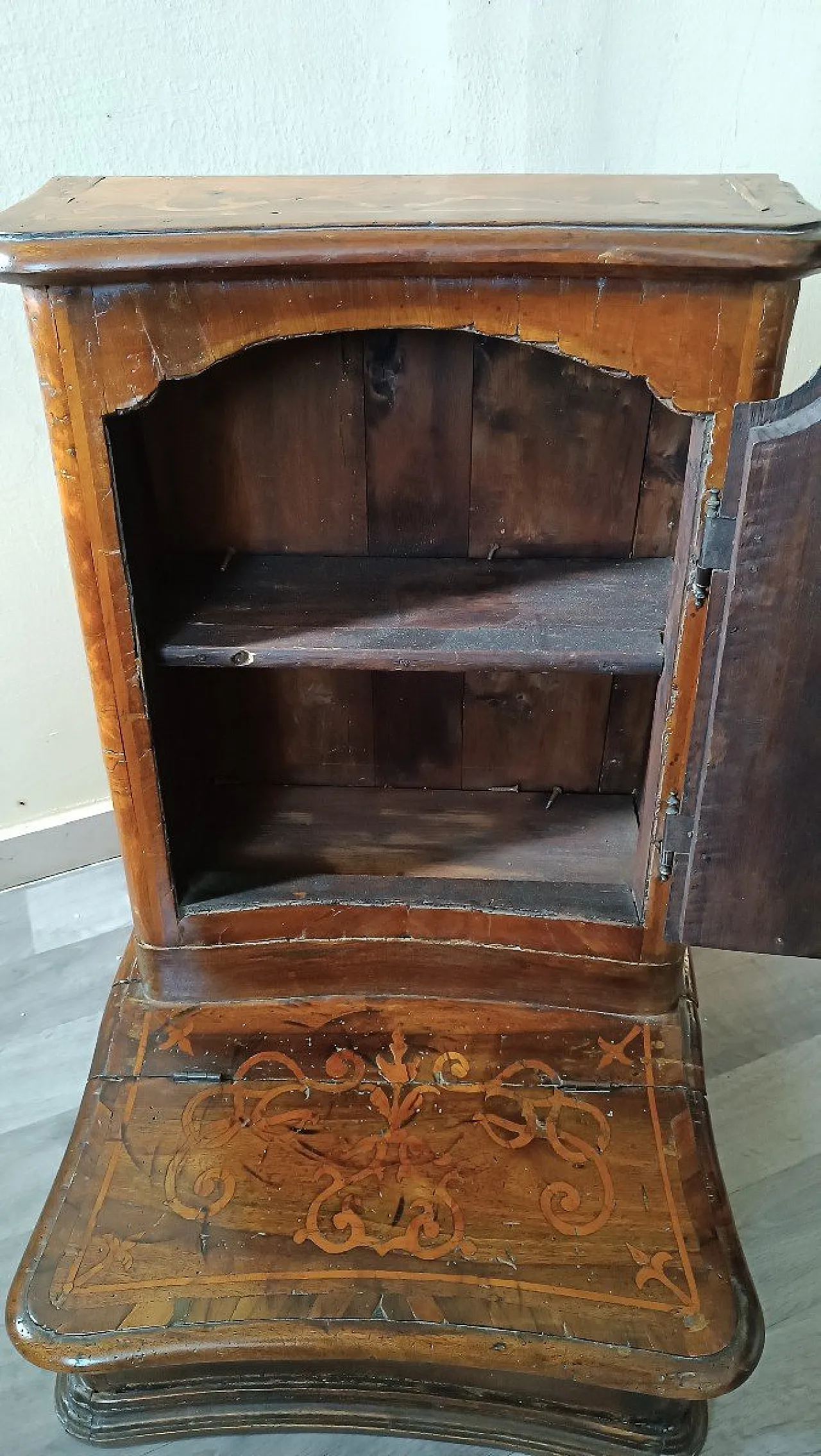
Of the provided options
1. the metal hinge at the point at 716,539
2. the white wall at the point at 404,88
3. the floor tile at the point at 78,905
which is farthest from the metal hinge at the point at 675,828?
the floor tile at the point at 78,905

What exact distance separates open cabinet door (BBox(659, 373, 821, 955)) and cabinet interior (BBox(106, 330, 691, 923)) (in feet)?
0.41

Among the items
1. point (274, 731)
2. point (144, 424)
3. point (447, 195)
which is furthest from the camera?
point (274, 731)

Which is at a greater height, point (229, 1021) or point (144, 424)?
point (144, 424)

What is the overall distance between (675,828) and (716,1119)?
0.54 metres

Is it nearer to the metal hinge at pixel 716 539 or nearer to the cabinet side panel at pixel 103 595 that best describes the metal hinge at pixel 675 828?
the metal hinge at pixel 716 539

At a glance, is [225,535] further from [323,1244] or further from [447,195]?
[323,1244]

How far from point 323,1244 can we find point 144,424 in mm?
807

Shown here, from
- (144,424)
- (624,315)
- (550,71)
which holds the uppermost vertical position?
(550,71)

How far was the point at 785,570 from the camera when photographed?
2.66 feet

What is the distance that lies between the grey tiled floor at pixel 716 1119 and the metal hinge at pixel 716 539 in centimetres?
79

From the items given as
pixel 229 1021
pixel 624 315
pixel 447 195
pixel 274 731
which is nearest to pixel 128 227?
pixel 447 195

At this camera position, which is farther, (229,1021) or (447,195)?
(229,1021)

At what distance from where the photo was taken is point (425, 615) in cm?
108

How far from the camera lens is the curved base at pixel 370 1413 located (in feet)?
3.42
